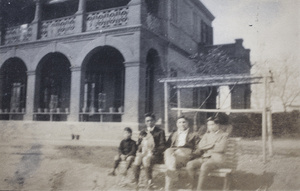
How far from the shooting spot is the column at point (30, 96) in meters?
5.90

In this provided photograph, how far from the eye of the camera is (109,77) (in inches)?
305

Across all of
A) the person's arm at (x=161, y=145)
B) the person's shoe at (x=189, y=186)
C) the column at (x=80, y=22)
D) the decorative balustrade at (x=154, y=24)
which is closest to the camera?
the person's shoe at (x=189, y=186)

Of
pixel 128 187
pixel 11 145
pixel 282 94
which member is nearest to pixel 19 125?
pixel 11 145

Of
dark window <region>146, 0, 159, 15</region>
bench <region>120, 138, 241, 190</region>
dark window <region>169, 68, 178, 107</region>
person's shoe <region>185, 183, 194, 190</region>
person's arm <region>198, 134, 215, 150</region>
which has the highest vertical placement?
dark window <region>146, 0, 159, 15</region>

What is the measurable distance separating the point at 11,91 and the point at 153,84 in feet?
9.79

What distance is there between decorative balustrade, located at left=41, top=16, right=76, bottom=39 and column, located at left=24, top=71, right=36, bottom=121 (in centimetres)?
105

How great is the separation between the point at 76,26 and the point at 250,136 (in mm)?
4648

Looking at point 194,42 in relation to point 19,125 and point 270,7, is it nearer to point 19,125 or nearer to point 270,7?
point 270,7

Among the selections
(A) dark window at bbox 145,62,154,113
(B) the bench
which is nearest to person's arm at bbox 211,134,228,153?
(B) the bench

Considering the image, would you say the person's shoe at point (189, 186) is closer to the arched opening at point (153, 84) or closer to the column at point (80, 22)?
the arched opening at point (153, 84)

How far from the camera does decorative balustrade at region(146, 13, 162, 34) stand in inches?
245

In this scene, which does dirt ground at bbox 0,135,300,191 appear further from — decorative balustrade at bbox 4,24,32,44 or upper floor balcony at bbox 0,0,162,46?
upper floor balcony at bbox 0,0,162,46

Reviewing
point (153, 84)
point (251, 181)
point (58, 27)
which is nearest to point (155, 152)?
point (251, 181)

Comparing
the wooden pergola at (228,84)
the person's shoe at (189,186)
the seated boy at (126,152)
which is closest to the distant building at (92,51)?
the wooden pergola at (228,84)
